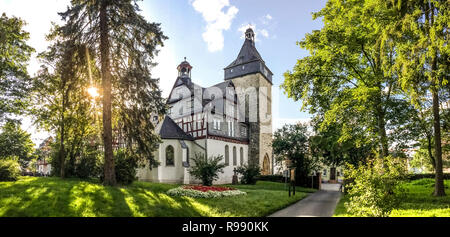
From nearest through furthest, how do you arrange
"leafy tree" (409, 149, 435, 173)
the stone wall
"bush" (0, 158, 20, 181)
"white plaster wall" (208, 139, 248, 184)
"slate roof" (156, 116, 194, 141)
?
"bush" (0, 158, 20, 181)
"slate roof" (156, 116, 194, 141)
"white plaster wall" (208, 139, 248, 184)
the stone wall
"leafy tree" (409, 149, 435, 173)

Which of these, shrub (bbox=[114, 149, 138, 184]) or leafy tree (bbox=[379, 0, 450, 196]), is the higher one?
leafy tree (bbox=[379, 0, 450, 196])

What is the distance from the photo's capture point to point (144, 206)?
31.6 feet

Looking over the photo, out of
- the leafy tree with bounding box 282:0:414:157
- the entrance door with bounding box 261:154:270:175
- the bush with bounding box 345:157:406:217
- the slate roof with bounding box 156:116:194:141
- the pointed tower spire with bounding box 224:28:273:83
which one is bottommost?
the entrance door with bounding box 261:154:270:175

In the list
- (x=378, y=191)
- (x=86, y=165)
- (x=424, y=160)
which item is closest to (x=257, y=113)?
(x=86, y=165)

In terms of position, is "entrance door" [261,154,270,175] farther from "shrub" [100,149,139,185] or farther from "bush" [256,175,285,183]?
"shrub" [100,149,139,185]

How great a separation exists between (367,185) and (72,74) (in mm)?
13764

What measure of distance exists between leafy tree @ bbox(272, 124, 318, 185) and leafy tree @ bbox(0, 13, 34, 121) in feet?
75.3

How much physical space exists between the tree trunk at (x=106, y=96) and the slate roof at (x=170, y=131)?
44.2 feet

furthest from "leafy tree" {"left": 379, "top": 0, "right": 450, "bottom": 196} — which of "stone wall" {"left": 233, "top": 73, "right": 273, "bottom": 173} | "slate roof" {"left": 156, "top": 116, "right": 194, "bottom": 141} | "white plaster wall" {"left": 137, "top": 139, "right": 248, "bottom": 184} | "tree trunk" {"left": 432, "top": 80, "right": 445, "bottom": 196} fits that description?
"stone wall" {"left": 233, "top": 73, "right": 273, "bottom": 173}

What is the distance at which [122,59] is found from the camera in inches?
549

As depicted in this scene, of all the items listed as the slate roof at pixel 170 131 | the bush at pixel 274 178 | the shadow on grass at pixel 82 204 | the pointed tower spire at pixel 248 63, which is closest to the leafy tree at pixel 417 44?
the shadow on grass at pixel 82 204

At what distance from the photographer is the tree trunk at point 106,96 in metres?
13.0

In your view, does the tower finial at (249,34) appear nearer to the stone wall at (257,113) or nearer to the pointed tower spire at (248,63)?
the pointed tower spire at (248,63)

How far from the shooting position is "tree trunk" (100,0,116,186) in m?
13.0
